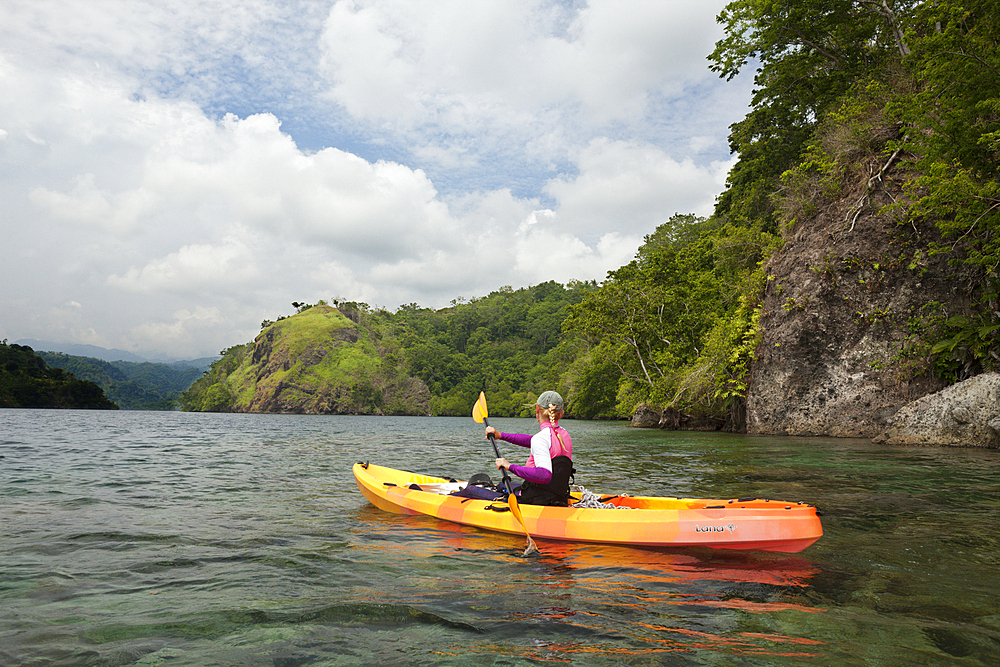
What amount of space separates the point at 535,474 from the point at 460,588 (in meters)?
1.96

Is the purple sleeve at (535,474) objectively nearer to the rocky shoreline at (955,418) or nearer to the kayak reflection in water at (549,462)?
the kayak reflection in water at (549,462)

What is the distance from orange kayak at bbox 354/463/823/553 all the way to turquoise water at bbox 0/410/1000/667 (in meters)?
0.16

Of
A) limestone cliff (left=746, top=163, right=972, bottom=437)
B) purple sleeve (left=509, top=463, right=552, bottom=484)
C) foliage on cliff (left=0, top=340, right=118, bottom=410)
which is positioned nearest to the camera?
purple sleeve (left=509, top=463, right=552, bottom=484)

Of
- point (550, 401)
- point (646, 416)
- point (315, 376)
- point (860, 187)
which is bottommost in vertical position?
point (646, 416)

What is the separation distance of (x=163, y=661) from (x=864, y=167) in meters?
22.1

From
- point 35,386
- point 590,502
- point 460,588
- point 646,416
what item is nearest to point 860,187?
point 590,502

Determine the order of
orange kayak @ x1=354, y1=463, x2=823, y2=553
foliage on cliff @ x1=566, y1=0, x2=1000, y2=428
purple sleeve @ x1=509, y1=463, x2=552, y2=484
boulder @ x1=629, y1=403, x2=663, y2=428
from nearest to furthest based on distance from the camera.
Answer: orange kayak @ x1=354, y1=463, x2=823, y2=553
purple sleeve @ x1=509, y1=463, x2=552, y2=484
foliage on cliff @ x1=566, y1=0, x2=1000, y2=428
boulder @ x1=629, y1=403, x2=663, y2=428

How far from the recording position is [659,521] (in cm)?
539

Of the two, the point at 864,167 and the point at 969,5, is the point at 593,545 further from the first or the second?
the point at 864,167

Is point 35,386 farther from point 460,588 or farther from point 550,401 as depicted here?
point 460,588

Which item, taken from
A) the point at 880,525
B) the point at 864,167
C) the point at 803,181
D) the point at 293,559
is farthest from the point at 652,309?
the point at 293,559

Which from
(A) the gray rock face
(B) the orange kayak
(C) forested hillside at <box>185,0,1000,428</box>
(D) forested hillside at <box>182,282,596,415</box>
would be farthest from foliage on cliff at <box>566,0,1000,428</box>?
(D) forested hillside at <box>182,282,596,415</box>

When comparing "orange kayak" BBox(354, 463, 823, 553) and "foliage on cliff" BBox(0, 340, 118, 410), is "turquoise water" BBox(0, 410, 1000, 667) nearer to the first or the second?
"orange kayak" BBox(354, 463, 823, 553)

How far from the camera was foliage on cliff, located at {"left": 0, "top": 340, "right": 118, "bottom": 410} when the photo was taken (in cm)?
6156
